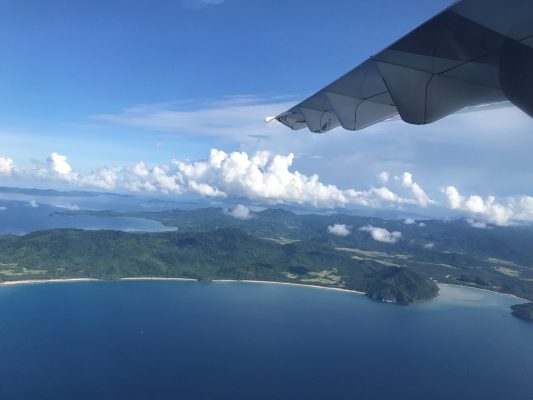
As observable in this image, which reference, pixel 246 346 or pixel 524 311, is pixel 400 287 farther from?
pixel 246 346

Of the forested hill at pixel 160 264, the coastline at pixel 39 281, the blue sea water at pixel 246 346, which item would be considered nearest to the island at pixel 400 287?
the forested hill at pixel 160 264

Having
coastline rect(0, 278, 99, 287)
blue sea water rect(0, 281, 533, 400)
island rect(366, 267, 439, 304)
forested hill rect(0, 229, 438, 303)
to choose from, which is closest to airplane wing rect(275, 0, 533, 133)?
blue sea water rect(0, 281, 533, 400)

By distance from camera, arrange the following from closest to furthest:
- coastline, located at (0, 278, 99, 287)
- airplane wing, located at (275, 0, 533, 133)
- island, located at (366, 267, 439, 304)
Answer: airplane wing, located at (275, 0, 533, 133) → coastline, located at (0, 278, 99, 287) → island, located at (366, 267, 439, 304)

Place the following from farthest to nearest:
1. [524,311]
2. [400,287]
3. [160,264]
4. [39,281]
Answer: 1. [160,264]
2. [400,287]
3. [39,281]
4. [524,311]

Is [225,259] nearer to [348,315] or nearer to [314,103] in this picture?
[348,315]

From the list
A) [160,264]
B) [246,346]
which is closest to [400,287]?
[246,346]

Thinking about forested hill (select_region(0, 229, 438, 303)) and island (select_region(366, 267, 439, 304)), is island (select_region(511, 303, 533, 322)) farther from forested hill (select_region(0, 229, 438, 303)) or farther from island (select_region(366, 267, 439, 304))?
forested hill (select_region(0, 229, 438, 303))

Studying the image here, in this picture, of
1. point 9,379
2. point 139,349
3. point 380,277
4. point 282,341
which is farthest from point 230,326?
point 380,277
